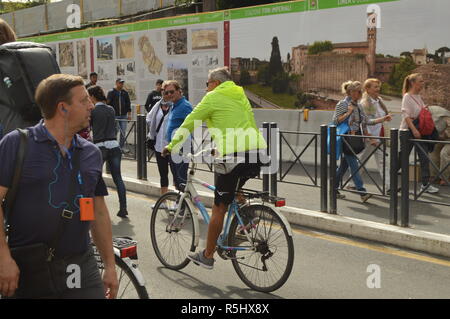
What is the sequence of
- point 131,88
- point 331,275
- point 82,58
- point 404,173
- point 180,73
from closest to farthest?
point 331,275, point 404,173, point 180,73, point 131,88, point 82,58

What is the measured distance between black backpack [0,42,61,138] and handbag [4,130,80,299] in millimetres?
1033

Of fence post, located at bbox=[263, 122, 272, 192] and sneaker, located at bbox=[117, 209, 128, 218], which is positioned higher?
fence post, located at bbox=[263, 122, 272, 192]

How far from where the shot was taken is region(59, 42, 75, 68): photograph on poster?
2064 centimetres

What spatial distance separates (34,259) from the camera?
2961 mm

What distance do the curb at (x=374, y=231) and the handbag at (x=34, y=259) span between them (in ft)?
15.6

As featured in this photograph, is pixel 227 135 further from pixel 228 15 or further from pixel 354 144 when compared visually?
pixel 228 15

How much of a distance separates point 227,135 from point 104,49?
1403 centimetres

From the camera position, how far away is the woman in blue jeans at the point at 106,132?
333 inches

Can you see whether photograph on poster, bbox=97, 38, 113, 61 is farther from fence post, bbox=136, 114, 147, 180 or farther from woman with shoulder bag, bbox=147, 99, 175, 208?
woman with shoulder bag, bbox=147, 99, 175, 208

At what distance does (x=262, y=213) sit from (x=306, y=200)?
158 inches

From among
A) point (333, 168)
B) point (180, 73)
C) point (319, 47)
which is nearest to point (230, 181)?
point (333, 168)

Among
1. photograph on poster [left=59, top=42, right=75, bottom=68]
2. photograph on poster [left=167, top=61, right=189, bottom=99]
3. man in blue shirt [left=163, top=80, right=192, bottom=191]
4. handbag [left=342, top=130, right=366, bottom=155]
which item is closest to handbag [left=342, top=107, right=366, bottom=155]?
handbag [left=342, top=130, right=366, bottom=155]

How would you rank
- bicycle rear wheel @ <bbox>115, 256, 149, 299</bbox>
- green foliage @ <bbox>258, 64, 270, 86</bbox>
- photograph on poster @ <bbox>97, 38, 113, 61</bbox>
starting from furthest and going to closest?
photograph on poster @ <bbox>97, 38, 113, 61</bbox> < green foliage @ <bbox>258, 64, 270, 86</bbox> < bicycle rear wheel @ <bbox>115, 256, 149, 299</bbox>

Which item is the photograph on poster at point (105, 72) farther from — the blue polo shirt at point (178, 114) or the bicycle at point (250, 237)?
the bicycle at point (250, 237)
